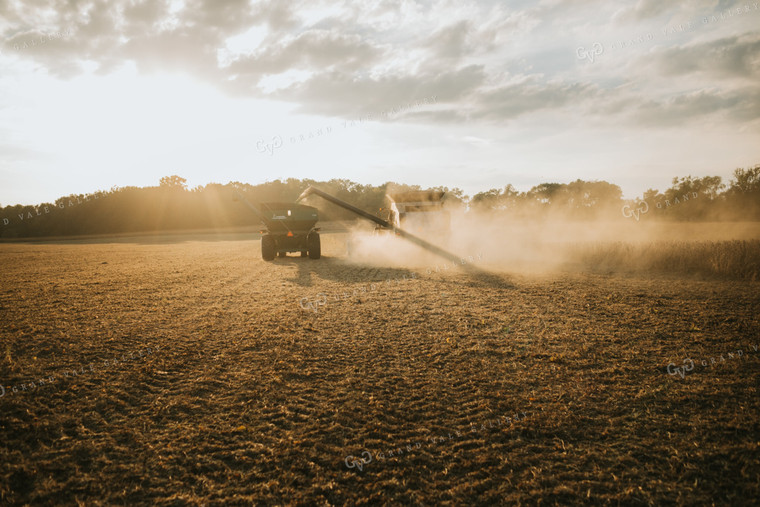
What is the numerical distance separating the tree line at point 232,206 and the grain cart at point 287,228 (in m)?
19.9

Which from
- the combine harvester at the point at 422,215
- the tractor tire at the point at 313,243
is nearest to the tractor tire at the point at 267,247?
the tractor tire at the point at 313,243

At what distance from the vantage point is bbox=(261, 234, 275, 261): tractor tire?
16547 mm

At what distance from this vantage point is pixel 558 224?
95.8 feet

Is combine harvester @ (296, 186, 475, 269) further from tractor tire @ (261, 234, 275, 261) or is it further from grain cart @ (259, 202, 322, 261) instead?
tractor tire @ (261, 234, 275, 261)

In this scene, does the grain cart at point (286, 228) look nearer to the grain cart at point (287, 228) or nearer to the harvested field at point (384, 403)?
the grain cart at point (287, 228)

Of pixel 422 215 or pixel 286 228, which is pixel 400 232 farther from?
pixel 286 228

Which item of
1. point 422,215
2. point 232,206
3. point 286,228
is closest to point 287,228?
point 286,228

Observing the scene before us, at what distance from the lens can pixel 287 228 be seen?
1645 centimetres

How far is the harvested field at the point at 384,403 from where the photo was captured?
2988 mm

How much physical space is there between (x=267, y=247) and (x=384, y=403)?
540 inches

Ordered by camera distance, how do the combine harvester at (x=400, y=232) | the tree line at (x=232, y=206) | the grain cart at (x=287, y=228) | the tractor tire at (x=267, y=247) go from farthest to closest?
the tree line at (x=232, y=206)
the combine harvester at (x=400, y=232)
the tractor tire at (x=267, y=247)
the grain cart at (x=287, y=228)

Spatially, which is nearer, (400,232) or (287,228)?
(287,228)

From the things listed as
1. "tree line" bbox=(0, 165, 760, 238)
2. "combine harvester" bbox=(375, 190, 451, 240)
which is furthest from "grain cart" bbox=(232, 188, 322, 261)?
"tree line" bbox=(0, 165, 760, 238)

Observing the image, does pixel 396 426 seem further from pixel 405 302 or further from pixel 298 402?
pixel 405 302
